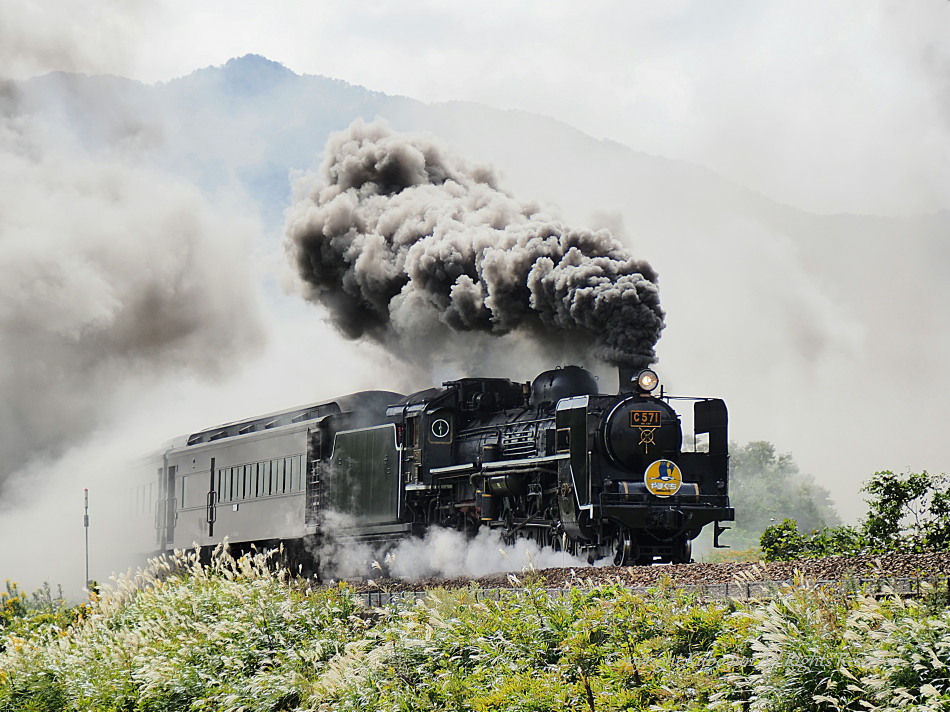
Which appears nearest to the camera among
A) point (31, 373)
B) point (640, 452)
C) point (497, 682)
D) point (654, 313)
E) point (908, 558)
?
point (497, 682)

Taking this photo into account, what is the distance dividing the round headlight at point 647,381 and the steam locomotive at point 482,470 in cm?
2

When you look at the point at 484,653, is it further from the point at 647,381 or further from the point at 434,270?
the point at 434,270

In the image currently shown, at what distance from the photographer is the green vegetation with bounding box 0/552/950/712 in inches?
232

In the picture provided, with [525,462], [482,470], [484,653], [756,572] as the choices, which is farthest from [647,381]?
[484,653]

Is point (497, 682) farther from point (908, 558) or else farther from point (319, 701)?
point (908, 558)

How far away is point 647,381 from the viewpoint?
15.9 m

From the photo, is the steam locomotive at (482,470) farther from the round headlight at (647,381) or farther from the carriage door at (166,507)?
the carriage door at (166,507)

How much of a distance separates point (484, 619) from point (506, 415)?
27.6 ft

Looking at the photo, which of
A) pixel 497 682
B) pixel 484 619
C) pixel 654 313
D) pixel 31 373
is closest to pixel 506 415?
pixel 654 313

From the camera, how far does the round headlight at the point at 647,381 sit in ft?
52.0

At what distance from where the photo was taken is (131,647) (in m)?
11.2

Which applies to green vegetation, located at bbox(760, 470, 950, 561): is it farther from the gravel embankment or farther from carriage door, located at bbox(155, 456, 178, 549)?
carriage door, located at bbox(155, 456, 178, 549)

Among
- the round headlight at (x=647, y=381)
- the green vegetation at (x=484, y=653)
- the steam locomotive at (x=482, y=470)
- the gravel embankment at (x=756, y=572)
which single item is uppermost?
the round headlight at (x=647, y=381)

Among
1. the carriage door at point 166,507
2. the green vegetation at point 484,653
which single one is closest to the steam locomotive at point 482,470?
the carriage door at point 166,507
